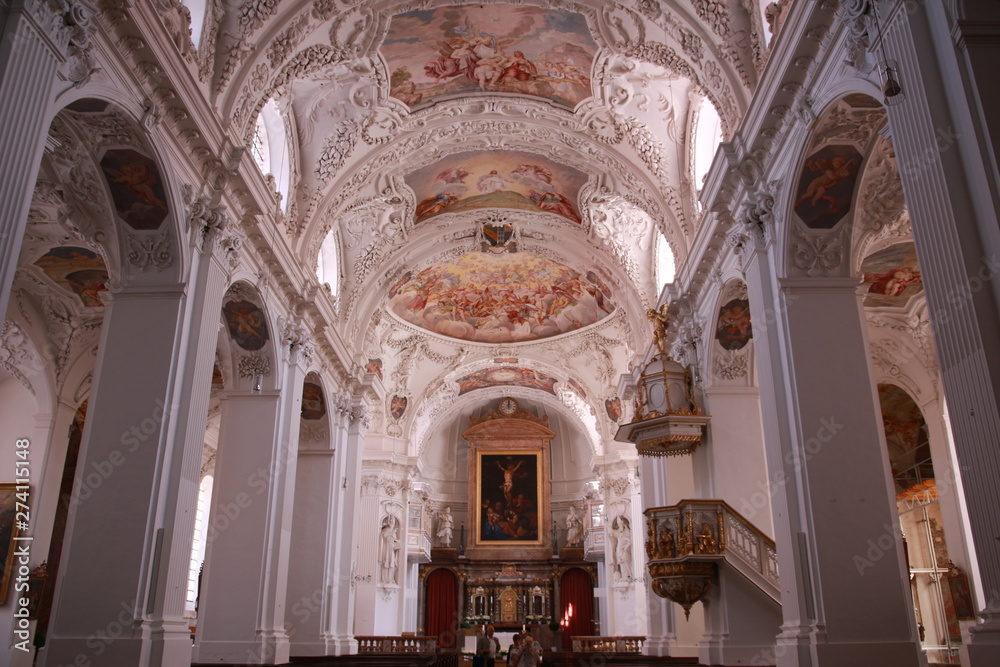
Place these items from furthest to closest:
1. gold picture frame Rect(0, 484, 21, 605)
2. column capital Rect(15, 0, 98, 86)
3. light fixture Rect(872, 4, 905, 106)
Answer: gold picture frame Rect(0, 484, 21, 605)
column capital Rect(15, 0, 98, 86)
light fixture Rect(872, 4, 905, 106)

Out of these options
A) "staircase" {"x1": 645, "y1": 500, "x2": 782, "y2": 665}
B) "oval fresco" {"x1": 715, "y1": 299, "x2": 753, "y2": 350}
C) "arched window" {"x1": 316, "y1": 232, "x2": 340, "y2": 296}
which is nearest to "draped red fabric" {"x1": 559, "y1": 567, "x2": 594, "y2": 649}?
"arched window" {"x1": 316, "y1": 232, "x2": 340, "y2": 296}

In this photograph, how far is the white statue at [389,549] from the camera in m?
23.5

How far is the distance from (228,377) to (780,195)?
27.6ft

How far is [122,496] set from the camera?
782 centimetres

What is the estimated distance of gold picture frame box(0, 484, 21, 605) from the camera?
1319cm

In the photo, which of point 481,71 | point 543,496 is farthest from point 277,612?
point 543,496

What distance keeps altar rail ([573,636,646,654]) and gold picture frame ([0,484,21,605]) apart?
11919 mm

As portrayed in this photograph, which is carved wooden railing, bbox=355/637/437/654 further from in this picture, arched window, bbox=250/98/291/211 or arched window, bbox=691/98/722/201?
arched window, bbox=691/98/722/201

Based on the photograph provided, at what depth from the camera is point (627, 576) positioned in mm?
23344

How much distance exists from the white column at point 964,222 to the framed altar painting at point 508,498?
24386 mm

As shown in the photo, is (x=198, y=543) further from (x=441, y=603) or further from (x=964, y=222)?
(x=964, y=222)

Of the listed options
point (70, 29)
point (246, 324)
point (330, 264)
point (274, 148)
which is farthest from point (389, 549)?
point (70, 29)

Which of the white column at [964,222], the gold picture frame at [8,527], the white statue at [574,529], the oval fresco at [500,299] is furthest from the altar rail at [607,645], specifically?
the white column at [964,222]

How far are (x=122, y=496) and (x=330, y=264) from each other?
9168 mm
